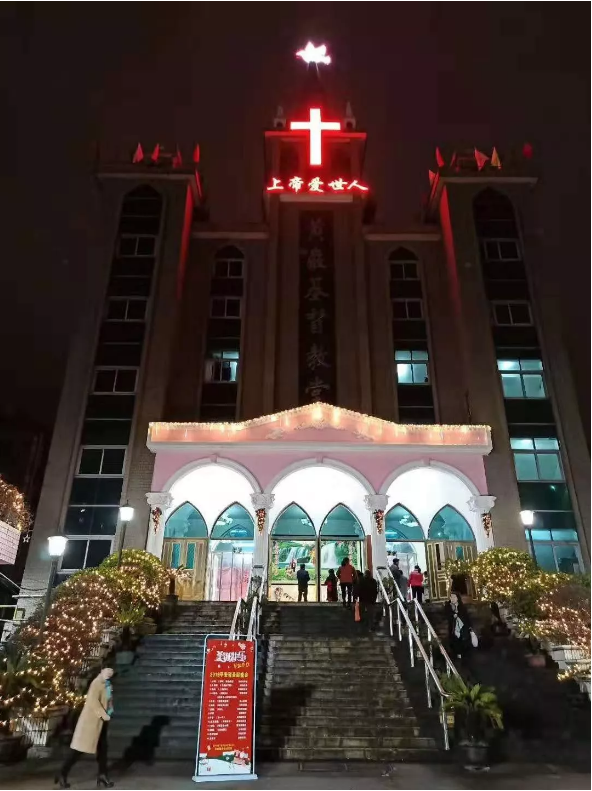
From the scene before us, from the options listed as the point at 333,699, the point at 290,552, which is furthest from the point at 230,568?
the point at 333,699

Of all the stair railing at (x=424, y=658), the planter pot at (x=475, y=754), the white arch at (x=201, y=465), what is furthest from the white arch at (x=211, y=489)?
the planter pot at (x=475, y=754)

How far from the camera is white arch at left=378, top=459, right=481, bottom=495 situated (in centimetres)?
2095

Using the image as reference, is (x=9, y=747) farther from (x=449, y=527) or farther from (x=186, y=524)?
(x=449, y=527)

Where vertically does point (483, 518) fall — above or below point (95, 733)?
above

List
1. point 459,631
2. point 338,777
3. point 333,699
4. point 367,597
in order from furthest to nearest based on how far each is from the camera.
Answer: point 367,597 → point 459,631 → point 333,699 → point 338,777

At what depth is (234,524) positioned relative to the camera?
74.4 ft

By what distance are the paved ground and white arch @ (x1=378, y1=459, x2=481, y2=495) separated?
39.0ft

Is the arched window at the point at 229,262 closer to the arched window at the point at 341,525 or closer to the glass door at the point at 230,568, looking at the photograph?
the arched window at the point at 341,525

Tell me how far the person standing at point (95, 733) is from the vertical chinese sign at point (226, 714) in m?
1.32

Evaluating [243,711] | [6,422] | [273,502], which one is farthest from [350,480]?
[6,422]

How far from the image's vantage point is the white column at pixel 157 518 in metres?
20.9

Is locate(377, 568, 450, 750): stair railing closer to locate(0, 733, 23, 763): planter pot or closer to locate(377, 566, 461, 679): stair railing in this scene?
locate(377, 566, 461, 679): stair railing

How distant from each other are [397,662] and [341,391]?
14.8m

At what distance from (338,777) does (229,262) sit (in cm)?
2526
